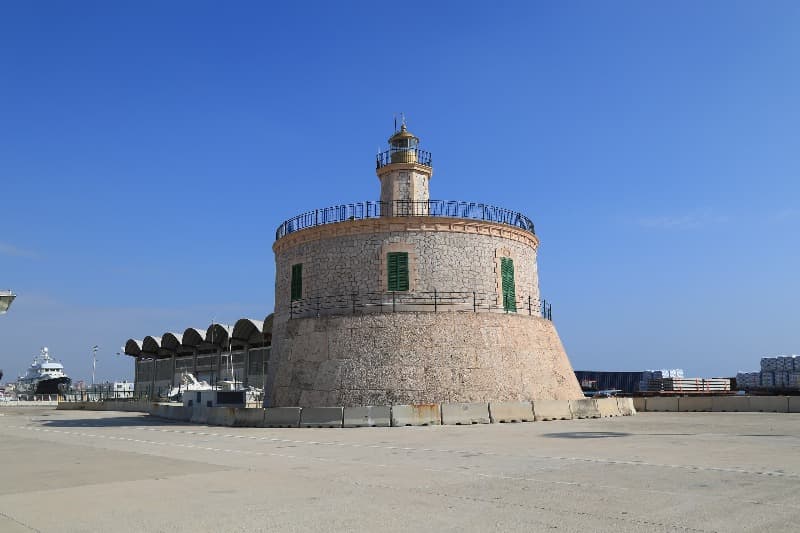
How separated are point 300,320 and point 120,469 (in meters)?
17.4

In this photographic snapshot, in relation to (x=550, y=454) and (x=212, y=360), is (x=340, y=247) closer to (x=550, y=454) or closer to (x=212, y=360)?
(x=550, y=454)

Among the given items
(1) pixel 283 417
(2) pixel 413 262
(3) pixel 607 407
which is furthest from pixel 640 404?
(1) pixel 283 417

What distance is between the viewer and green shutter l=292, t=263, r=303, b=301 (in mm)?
31234

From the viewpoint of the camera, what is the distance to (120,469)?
12.8m

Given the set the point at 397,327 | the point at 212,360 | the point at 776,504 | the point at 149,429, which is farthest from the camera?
the point at 212,360

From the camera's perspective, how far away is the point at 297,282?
103 feet

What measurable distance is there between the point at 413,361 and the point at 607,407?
30.8ft

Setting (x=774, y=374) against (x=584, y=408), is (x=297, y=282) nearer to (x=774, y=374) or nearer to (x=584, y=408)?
(x=584, y=408)

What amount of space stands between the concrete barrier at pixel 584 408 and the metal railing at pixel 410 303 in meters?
5.16

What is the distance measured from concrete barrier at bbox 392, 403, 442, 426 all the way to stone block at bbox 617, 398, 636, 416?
10.9m

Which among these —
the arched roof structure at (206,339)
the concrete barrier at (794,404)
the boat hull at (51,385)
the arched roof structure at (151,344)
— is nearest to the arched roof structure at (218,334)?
the arched roof structure at (206,339)

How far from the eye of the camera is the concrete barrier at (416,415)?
78.4ft

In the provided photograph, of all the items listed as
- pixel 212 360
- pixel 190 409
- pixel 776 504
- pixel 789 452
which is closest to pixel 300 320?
pixel 190 409

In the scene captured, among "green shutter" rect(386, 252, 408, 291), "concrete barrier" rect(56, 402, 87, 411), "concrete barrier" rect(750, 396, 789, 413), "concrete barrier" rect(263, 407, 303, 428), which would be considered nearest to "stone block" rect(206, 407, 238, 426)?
"concrete barrier" rect(263, 407, 303, 428)
